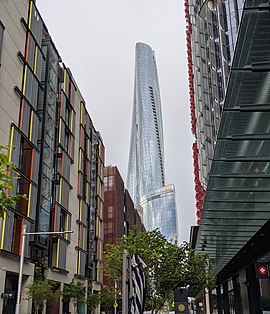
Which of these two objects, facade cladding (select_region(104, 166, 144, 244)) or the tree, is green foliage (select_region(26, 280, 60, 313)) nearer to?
the tree

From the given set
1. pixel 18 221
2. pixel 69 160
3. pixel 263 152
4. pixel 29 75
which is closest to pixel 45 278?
pixel 18 221

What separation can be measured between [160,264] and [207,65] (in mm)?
34704

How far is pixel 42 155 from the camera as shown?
40.3 metres

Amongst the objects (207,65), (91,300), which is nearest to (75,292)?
(91,300)

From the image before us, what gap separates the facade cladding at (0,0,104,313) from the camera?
3256 centimetres

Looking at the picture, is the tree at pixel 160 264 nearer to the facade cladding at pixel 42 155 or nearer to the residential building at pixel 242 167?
the residential building at pixel 242 167

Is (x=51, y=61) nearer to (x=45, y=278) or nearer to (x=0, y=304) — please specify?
(x=45, y=278)

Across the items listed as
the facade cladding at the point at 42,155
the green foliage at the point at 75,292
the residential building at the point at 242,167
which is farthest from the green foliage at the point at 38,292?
the residential building at the point at 242,167

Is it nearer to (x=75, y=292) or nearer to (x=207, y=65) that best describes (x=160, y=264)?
(x=75, y=292)

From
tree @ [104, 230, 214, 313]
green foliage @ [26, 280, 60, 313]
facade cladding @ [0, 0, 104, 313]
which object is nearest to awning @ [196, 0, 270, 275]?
tree @ [104, 230, 214, 313]

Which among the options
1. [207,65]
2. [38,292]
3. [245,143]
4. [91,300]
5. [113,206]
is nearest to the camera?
[245,143]

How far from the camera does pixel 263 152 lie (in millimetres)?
13172

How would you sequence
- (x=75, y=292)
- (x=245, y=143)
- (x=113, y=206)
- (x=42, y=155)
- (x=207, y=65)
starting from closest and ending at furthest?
(x=245, y=143) < (x=42, y=155) < (x=75, y=292) < (x=207, y=65) < (x=113, y=206)

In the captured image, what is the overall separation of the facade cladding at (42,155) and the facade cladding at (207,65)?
15179 millimetres
